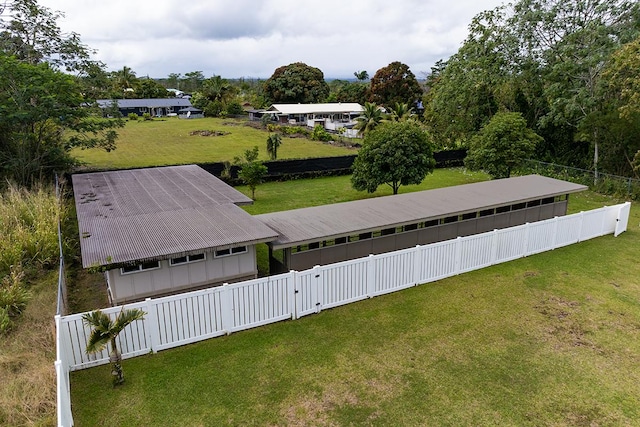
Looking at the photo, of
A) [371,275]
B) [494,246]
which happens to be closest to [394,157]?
[494,246]

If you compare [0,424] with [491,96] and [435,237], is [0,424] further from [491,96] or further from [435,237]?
[491,96]

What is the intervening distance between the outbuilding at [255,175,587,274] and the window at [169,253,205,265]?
1.76 metres

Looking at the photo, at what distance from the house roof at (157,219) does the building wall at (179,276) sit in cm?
58

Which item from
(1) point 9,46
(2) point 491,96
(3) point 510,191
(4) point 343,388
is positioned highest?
(1) point 9,46

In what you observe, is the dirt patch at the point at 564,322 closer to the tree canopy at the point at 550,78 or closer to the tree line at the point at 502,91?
the tree line at the point at 502,91

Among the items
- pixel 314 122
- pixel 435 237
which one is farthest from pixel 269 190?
pixel 314 122

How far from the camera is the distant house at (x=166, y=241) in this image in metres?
9.75

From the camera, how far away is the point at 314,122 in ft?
171

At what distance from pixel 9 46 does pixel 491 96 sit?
28942 millimetres

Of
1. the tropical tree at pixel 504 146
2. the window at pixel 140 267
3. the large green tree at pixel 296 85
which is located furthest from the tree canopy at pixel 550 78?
the large green tree at pixel 296 85

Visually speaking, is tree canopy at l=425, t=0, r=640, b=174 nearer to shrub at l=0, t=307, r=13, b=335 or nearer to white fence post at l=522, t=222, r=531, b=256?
white fence post at l=522, t=222, r=531, b=256

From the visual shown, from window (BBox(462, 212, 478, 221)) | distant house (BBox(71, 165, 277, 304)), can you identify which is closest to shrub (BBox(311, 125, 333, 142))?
distant house (BBox(71, 165, 277, 304))

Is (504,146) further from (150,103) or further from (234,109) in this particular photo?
(150,103)

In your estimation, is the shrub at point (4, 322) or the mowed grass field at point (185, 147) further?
the mowed grass field at point (185, 147)
